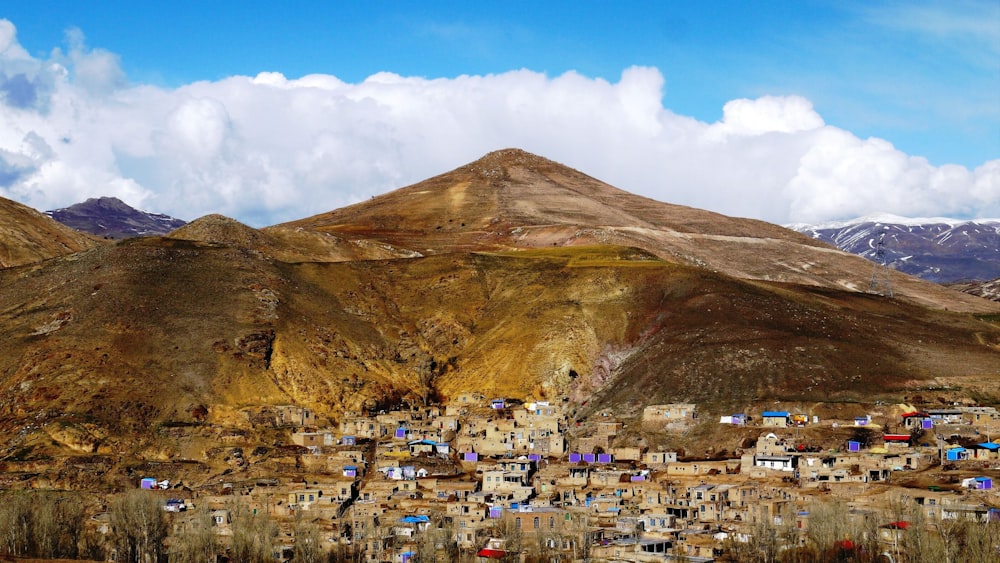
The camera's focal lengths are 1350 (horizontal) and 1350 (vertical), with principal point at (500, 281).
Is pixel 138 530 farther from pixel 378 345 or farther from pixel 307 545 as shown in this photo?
pixel 378 345

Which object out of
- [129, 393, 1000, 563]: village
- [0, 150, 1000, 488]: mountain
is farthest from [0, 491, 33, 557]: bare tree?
[0, 150, 1000, 488]: mountain

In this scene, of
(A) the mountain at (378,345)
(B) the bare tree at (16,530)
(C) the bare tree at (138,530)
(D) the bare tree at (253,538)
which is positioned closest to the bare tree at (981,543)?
(D) the bare tree at (253,538)

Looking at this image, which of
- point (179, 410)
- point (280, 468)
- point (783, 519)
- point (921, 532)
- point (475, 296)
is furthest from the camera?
point (475, 296)

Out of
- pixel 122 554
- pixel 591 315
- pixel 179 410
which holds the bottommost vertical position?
pixel 122 554

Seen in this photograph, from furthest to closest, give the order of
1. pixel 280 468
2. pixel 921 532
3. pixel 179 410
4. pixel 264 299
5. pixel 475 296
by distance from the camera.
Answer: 1. pixel 475 296
2. pixel 264 299
3. pixel 179 410
4. pixel 280 468
5. pixel 921 532

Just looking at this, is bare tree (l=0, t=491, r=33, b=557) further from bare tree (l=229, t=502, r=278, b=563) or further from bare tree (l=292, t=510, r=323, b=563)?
bare tree (l=292, t=510, r=323, b=563)

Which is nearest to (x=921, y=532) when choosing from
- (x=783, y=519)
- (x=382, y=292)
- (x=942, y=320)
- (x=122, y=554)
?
(x=783, y=519)

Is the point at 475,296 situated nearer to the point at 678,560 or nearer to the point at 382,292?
the point at 382,292

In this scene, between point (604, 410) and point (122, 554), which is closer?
point (122, 554)
